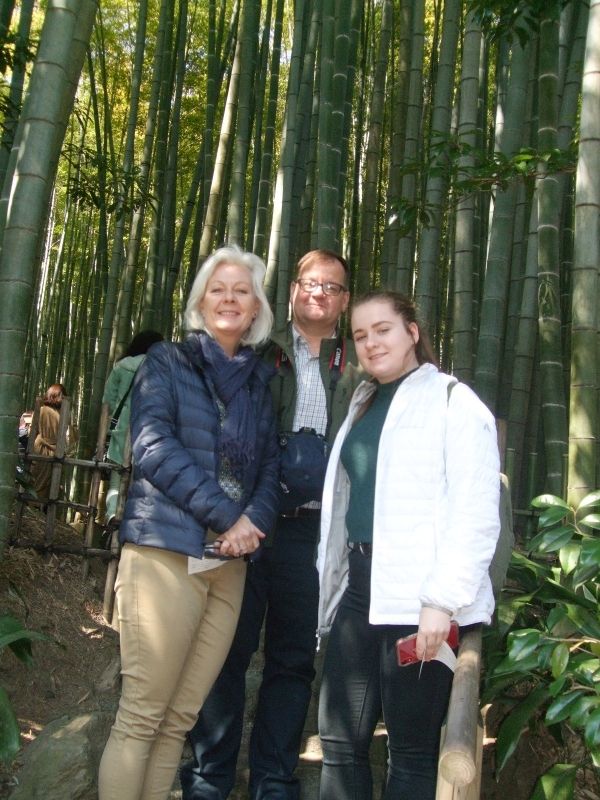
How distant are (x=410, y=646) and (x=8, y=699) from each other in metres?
0.90

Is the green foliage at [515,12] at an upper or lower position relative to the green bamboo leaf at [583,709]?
upper

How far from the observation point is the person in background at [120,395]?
12.6 feet

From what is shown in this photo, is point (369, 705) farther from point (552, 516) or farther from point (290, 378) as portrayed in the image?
Answer: point (290, 378)

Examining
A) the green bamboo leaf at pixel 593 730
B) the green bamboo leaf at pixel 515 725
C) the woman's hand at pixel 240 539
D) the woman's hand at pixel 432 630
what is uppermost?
the woman's hand at pixel 240 539

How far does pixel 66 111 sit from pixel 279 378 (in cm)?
80

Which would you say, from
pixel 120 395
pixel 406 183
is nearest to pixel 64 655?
pixel 120 395

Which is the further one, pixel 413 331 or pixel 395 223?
pixel 395 223

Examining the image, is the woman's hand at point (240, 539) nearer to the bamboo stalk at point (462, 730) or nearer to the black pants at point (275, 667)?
the black pants at point (275, 667)

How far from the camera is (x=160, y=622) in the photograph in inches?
70.6

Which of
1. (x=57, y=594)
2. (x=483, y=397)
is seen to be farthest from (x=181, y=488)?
(x=57, y=594)

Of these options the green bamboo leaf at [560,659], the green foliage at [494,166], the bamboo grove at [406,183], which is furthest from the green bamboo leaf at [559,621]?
the green foliage at [494,166]

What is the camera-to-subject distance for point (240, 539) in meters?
1.82

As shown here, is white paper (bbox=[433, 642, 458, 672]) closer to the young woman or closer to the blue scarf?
the young woman

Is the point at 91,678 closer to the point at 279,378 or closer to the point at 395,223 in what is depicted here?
the point at 279,378
